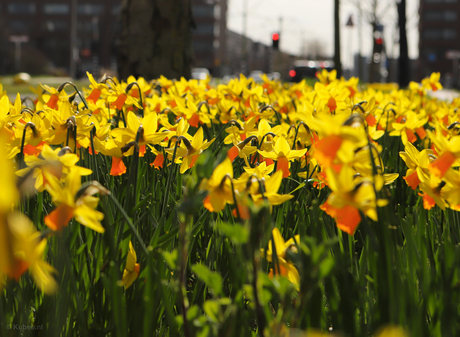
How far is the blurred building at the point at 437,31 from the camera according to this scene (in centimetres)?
6900

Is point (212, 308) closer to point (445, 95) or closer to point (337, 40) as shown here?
point (337, 40)

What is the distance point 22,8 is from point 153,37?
234 feet

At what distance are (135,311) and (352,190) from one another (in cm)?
56

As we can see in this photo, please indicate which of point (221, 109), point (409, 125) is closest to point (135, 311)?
point (409, 125)

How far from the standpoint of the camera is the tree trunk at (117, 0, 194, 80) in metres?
5.52

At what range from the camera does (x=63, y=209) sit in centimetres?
Result: 79

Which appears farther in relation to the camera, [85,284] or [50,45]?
[50,45]

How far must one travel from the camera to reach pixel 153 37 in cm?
562

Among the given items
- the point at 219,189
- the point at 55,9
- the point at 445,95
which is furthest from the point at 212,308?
the point at 55,9

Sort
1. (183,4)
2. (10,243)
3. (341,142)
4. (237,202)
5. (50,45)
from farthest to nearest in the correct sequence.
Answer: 1. (50,45)
2. (183,4)
3. (237,202)
4. (341,142)
5. (10,243)

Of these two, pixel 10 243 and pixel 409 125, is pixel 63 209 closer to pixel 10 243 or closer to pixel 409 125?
pixel 10 243

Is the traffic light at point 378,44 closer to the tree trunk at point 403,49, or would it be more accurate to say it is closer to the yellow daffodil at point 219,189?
the tree trunk at point 403,49

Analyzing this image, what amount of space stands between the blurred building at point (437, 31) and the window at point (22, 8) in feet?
181

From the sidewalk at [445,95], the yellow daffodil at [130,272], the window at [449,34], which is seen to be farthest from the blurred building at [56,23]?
the yellow daffodil at [130,272]
